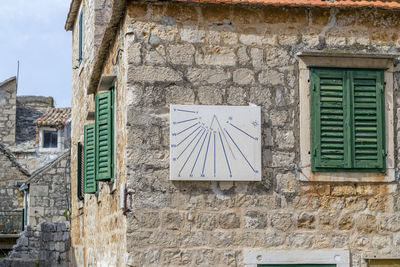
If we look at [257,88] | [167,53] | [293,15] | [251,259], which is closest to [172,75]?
[167,53]

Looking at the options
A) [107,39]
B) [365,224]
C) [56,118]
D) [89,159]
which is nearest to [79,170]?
[89,159]

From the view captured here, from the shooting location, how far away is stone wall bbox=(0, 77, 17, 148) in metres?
32.8

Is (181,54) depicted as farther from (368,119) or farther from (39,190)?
(39,190)

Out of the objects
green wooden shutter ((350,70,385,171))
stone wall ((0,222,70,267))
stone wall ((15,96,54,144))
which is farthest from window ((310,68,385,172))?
stone wall ((15,96,54,144))

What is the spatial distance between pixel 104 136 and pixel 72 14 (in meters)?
8.06

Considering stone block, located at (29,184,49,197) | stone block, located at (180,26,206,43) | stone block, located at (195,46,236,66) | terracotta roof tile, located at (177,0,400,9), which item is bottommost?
stone block, located at (29,184,49,197)

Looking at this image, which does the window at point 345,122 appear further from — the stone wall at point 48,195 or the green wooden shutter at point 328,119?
the stone wall at point 48,195

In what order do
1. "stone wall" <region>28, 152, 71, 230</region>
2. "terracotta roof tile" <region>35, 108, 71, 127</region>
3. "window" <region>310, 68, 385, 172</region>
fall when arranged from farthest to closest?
"terracotta roof tile" <region>35, 108, 71, 127</region> → "stone wall" <region>28, 152, 71, 230</region> → "window" <region>310, 68, 385, 172</region>

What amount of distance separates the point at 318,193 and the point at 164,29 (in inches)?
95.0

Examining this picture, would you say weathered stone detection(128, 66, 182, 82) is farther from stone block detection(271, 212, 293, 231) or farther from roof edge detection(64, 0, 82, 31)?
roof edge detection(64, 0, 82, 31)

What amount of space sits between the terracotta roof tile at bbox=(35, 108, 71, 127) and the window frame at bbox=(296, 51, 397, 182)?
2345 centimetres

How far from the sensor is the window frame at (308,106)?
891 centimetres

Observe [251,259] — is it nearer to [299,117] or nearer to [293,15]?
[299,117]

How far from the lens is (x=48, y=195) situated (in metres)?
22.3
